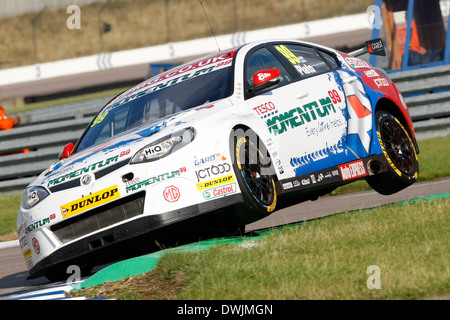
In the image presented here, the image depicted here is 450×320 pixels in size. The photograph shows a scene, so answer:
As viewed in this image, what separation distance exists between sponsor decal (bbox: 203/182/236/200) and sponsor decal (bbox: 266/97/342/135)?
0.84 m

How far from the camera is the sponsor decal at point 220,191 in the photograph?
244 inches

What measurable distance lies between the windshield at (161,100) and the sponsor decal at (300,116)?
0.45 m

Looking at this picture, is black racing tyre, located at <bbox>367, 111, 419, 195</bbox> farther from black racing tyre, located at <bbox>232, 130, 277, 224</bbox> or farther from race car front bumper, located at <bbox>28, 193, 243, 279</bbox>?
race car front bumper, located at <bbox>28, 193, 243, 279</bbox>

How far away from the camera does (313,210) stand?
9.68 meters

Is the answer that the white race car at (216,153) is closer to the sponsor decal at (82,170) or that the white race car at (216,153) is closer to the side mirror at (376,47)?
the sponsor decal at (82,170)

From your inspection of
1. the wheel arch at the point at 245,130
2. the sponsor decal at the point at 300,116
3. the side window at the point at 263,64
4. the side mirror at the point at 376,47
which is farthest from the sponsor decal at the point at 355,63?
the wheel arch at the point at 245,130

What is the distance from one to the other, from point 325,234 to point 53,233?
6.49ft

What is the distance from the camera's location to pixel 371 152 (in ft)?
25.3

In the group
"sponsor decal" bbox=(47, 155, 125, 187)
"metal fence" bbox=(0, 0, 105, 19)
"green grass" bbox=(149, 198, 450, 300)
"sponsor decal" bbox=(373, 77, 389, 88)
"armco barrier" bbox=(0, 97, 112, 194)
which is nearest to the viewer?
"green grass" bbox=(149, 198, 450, 300)

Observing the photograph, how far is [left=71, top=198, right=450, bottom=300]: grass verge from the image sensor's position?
4547 millimetres

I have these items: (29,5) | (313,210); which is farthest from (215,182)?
(29,5)

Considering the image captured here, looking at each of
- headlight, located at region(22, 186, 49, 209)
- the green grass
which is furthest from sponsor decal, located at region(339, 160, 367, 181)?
headlight, located at region(22, 186, 49, 209)
